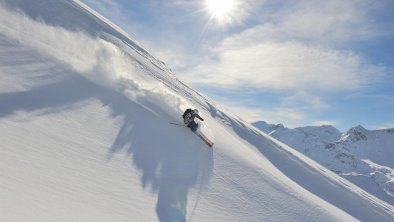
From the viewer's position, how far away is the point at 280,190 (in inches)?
515

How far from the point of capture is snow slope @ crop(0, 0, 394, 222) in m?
7.45

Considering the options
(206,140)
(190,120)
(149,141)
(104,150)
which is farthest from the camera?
(190,120)

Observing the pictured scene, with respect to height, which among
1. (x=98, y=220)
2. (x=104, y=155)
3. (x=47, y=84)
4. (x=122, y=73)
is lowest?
(x=98, y=220)

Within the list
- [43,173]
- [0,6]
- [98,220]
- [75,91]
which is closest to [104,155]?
[43,173]

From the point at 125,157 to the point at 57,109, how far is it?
2.60 m

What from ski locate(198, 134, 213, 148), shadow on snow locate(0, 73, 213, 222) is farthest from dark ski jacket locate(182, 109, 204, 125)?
ski locate(198, 134, 213, 148)

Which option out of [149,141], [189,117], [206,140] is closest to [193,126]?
[189,117]

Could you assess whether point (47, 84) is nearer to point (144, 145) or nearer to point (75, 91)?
point (75, 91)

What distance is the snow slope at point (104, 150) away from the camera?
293 inches

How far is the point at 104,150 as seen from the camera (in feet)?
32.7

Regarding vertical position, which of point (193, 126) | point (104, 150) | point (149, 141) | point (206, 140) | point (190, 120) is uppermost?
point (190, 120)

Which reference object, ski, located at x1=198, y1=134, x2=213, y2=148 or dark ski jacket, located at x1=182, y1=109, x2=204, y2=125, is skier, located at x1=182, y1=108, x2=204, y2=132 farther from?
ski, located at x1=198, y1=134, x2=213, y2=148

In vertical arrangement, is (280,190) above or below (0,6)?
below

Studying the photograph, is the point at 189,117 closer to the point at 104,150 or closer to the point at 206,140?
the point at 206,140
